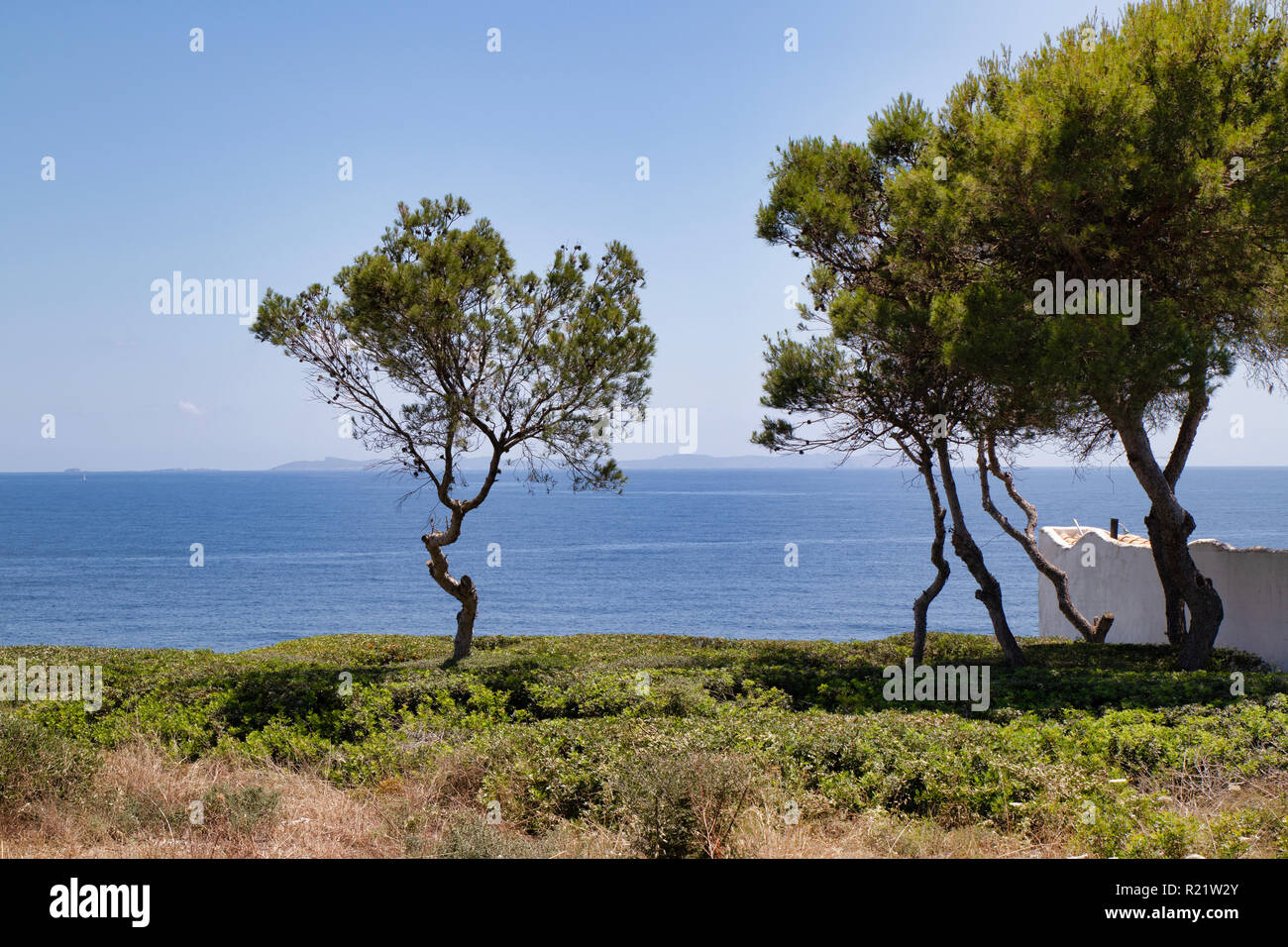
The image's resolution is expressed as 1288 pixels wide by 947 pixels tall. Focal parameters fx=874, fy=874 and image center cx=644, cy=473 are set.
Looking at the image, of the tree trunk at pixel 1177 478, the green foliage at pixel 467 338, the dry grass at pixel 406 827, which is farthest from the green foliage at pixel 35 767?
the tree trunk at pixel 1177 478

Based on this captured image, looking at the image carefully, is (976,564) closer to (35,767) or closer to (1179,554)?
(1179,554)

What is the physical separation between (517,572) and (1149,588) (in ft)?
178

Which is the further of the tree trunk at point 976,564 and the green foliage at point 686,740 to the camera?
the tree trunk at point 976,564

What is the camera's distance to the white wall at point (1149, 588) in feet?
47.2

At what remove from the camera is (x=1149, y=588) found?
1791cm

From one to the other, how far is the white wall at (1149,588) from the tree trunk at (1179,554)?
86.8 inches

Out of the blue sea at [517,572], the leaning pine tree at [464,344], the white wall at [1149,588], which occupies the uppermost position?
the leaning pine tree at [464,344]

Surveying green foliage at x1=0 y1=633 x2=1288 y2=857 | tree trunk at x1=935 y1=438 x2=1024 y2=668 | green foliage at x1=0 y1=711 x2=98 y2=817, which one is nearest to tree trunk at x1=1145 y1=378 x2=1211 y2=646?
green foliage at x1=0 y1=633 x2=1288 y2=857

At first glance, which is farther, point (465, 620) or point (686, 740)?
point (465, 620)

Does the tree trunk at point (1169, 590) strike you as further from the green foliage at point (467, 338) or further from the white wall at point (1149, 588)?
the green foliage at point (467, 338)

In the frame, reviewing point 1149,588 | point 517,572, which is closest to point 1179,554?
point 1149,588
